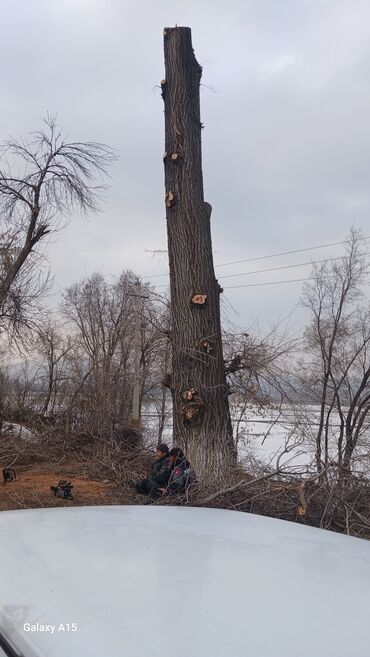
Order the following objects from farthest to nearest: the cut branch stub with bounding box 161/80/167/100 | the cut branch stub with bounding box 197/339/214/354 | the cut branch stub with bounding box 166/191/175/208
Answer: the cut branch stub with bounding box 161/80/167/100 → the cut branch stub with bounding box 166/191/175/208 → the cut branch stub with bounding box 197/339/214/354

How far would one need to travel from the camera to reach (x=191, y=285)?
830cm

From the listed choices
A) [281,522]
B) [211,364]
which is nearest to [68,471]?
[211,364]

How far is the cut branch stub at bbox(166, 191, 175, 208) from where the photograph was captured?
338 inches

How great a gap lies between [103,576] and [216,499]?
4.34 meters

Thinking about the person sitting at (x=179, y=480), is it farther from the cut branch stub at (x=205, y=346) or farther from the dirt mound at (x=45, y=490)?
the cut branch stub at (x=205, y=346)

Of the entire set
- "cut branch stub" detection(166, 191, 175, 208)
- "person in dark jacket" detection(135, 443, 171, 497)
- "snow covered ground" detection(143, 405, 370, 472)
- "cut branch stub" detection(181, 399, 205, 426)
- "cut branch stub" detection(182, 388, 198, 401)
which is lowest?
"person in dark jacket" detection(135, 443, 171, 497)

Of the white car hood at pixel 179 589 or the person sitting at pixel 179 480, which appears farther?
the person sitting at pixel 179 480

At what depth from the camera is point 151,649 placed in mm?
1282

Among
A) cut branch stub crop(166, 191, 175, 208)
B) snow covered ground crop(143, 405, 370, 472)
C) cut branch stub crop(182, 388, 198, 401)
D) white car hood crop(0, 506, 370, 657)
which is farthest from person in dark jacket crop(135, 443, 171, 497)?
white car hood crop(0, 506, 370, 657)

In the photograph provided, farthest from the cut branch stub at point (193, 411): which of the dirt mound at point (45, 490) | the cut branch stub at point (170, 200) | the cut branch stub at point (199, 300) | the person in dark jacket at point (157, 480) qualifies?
the cut branch stub at point (170, 200)

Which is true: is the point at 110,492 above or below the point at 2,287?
below

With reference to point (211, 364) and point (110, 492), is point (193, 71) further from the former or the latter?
point (110, 492)

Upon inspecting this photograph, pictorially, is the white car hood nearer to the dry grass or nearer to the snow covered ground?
the dry grass

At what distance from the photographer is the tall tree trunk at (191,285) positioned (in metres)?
7.80
